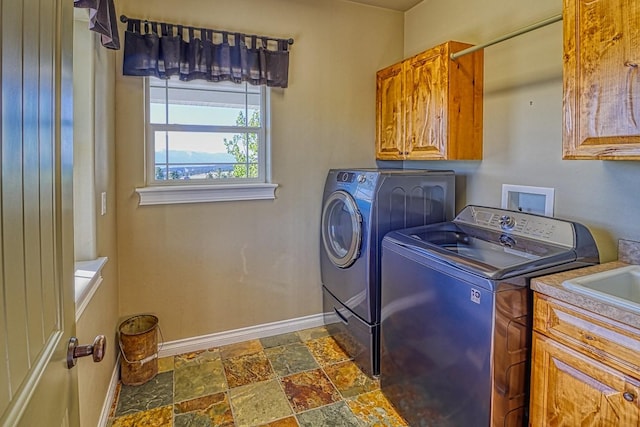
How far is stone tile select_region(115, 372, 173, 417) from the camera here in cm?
214

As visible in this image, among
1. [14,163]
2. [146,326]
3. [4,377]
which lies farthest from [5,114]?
[146,326]

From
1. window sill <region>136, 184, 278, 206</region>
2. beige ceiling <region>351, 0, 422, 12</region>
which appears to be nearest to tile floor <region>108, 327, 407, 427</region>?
window sill <region>136, 184, 278, 206</region>

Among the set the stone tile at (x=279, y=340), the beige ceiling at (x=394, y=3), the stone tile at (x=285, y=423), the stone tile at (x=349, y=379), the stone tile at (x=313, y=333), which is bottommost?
the stone tile at (x=285, y=423)

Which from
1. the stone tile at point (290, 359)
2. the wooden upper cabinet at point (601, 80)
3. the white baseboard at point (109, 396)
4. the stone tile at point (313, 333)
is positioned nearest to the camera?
the wooden upper cabinet at point (601, 80)

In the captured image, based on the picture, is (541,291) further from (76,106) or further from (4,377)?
(76,106)

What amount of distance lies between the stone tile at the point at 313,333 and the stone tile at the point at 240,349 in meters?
0.35

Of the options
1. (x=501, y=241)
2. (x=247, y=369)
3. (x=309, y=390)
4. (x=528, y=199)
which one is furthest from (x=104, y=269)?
(x=528, y=199)

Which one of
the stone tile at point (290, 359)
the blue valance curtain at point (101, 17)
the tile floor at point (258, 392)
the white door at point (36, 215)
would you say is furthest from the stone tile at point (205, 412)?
the blue valance curtain at point (101, 17)

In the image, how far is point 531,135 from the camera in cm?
221

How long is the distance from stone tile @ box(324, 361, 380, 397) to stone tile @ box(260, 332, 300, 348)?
0.47 meters

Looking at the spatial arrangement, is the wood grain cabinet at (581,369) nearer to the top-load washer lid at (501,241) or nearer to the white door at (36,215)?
the top-load washer lid at (501,241)

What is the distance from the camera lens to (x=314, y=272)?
123 inches

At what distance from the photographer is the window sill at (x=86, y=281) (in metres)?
1.49

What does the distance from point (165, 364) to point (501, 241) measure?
2272mm
